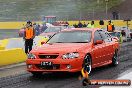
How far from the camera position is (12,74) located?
1304 centimetres

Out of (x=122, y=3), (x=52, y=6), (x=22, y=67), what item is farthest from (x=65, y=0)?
(x=22, y=67)

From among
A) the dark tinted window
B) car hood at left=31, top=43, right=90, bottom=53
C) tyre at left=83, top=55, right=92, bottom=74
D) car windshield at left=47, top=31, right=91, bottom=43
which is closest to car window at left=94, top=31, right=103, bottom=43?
car windshield at left=47, top=31, right=91, bottom=43

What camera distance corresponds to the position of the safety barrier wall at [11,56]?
15.7m

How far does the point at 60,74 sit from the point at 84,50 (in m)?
1.12

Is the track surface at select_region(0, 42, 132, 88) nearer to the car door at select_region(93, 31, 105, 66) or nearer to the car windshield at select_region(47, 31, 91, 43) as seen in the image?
the car door at select_region(93, 31, 105, 66)

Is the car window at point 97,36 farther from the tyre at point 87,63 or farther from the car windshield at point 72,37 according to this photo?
the tyre at point 87,63

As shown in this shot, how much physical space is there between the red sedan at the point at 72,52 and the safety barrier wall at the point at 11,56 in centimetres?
321

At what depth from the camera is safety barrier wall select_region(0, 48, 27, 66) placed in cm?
1573

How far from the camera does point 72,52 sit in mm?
11609

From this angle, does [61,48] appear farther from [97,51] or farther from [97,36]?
[97,36]

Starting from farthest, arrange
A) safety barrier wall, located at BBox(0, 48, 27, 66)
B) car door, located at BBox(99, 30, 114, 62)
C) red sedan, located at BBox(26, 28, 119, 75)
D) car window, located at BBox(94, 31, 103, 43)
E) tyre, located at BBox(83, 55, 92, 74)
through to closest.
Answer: safety barrier wall, located at BBox(0, 48, 27, 66) < car door, located at BBox(99, 30, 114, 62) < car window, located at BBox(94, 31, 103, 43) < tyre, located at BBox(83, 55, 92, 74) < red sedan, located at BBox(26, 28, 119, 75)

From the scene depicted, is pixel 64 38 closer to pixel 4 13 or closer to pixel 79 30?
pixel 79 30

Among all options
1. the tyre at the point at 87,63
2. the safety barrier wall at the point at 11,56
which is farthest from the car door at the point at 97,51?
the safety barrier wall at the point at 11,56

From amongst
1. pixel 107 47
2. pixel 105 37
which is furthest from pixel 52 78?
pixel 105 37
